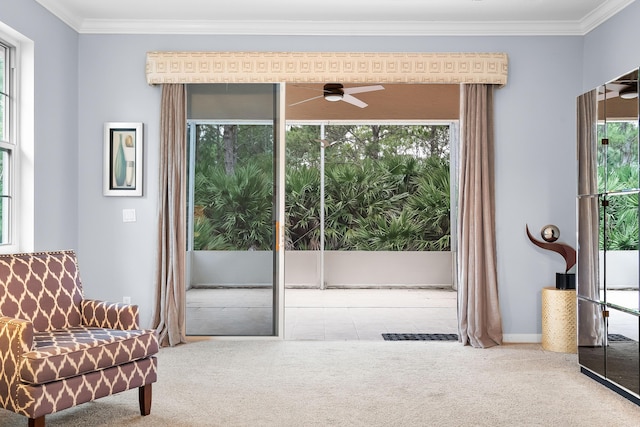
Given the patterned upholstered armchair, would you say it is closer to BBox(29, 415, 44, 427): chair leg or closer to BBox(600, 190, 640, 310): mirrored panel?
BBox(29, 415, 44, 427): chair leg

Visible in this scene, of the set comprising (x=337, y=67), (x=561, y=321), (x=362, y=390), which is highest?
(x=337, y=67)

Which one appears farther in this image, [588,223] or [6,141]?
[6,141]

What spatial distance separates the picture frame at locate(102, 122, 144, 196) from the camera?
5363mm

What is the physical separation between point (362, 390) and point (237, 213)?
214cm

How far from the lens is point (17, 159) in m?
4.55

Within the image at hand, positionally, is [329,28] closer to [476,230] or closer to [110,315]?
[476,230]

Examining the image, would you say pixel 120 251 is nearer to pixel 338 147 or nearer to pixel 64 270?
pixel 64 270

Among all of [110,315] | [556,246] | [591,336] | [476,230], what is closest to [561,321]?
[556,246]

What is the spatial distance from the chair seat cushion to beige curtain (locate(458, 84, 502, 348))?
111 inches

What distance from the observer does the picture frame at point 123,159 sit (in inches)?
211

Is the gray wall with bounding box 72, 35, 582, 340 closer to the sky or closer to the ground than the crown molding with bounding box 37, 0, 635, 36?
closer to the ground

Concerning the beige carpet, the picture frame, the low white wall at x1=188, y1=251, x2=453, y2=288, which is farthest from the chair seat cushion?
the low white wall at x1=188, y1=251, x2=453, y2=288

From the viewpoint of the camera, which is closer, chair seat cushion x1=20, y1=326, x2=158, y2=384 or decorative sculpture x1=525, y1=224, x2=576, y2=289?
chair seat cushion x1=20, y1=326, x2=158, y2=384

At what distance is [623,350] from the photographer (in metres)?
3.79
